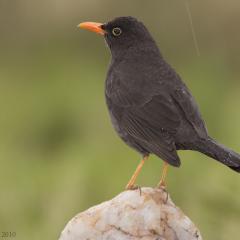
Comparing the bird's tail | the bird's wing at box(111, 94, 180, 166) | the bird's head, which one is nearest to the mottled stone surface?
the bird's wing at box(111, 94, 180, 166)

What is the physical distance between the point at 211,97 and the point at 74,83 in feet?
6.58

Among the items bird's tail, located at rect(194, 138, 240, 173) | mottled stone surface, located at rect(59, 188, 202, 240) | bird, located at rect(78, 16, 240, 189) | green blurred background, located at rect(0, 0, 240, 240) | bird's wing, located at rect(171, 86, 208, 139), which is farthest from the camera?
green blurred background, located at rect(0, 0, 240, 240)

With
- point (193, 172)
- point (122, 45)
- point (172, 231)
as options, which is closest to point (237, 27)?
point (193, 172)

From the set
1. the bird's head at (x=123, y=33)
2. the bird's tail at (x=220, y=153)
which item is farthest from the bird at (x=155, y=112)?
the bird's head at (x=123, y=33)

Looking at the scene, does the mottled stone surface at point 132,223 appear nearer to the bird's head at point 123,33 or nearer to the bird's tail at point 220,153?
the bird's tail at point 220,153

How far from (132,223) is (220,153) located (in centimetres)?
105

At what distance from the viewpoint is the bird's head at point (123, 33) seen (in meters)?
10.8

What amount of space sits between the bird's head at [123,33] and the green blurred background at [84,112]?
5.86 feet

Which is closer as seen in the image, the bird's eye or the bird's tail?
the bird's tail

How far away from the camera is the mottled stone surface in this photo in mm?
8938

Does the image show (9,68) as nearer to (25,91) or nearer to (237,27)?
(25,91)

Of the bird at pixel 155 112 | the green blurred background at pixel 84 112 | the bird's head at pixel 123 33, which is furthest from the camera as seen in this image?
the green blurred background at pixel 84 112

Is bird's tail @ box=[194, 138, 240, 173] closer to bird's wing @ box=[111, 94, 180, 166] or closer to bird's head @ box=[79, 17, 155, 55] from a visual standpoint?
bird's wing @ box=[111, 94, 180, 166]

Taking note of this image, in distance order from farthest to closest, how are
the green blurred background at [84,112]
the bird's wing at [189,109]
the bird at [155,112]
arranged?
the green blurred background at [84,112] < the bird's wing at [189,109] < the bird at [155,112]
